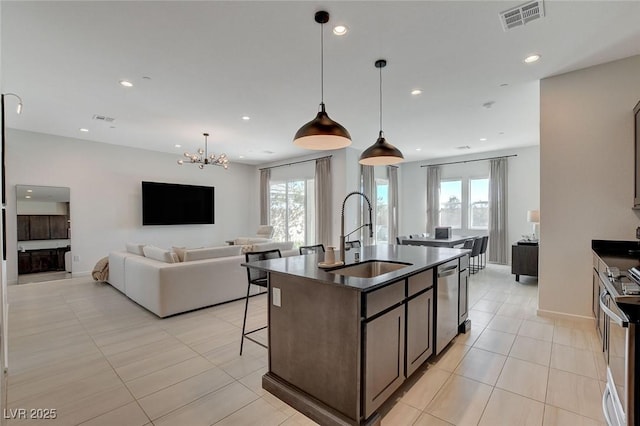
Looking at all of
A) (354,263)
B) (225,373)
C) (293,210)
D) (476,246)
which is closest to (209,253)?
(225,373)

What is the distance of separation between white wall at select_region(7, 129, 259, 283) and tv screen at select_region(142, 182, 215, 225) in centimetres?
20

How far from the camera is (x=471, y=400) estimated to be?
7.15ft

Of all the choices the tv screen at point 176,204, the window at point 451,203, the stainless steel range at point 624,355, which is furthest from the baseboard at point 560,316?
the tv screen at point 176,204

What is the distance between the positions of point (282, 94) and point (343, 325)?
3.36 m

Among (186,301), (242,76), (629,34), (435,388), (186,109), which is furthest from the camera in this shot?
(186,109)

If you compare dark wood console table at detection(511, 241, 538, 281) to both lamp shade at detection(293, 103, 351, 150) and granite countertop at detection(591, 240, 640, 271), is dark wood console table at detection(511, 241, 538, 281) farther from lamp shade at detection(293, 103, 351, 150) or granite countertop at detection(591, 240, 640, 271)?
lamp shade at detection(293, 103, 351, 150)

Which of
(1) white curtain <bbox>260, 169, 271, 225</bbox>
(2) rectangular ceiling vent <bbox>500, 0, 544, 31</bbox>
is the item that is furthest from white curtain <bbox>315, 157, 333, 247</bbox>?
(2) rectangular ceiling vent <bbox>500, 0, 544, 31</bbox>

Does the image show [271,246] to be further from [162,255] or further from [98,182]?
[98,182]

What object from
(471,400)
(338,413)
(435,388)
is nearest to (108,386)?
(338,413)

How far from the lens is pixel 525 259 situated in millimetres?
5641

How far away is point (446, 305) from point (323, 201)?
528 centimetres

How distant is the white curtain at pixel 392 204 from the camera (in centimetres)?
910

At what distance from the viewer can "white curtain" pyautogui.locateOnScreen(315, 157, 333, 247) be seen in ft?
25.3

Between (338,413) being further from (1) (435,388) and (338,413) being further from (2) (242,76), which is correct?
(2) (242,76)
